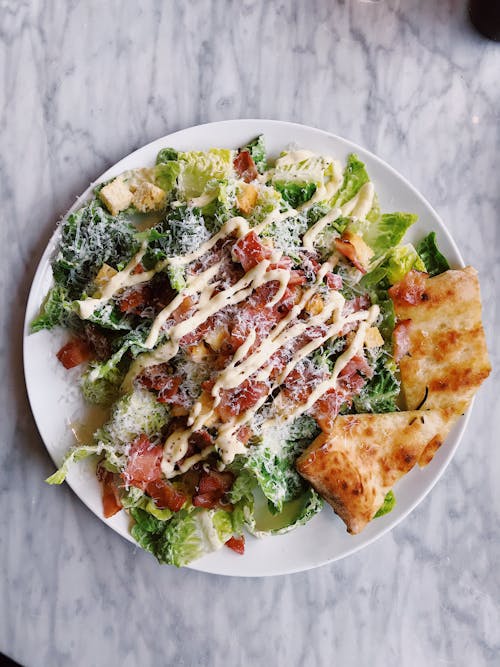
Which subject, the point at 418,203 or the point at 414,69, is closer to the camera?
the point at 418,203

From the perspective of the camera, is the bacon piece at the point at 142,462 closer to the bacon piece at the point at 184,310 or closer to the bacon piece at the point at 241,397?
the bacon piece at the point at 241,397

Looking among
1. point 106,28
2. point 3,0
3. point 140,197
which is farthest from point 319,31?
point 3,0

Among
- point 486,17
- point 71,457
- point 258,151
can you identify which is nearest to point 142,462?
point 71,457

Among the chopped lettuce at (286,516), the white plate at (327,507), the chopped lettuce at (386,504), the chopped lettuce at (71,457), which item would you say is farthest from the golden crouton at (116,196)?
the chopped lettuce at (386,504)

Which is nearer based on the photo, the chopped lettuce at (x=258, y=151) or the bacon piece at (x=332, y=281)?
the bacon piece at (x=332, y=281)

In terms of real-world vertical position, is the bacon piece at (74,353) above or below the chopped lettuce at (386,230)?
below

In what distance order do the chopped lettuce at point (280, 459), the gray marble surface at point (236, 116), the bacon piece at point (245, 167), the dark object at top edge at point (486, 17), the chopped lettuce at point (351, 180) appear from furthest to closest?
the dark object at top edge at point (486, 17)
the gray marble surface at point (236, 116)
the chopped lettuce at point (351, 180)
the bacon piece at point (245, 167)
the chopped lettuce at point (280, 459)

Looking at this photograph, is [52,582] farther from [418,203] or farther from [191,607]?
[418,203]

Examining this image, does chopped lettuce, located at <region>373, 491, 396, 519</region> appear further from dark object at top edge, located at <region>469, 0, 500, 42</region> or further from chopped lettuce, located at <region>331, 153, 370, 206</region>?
dark object at top edge, located at <region>469, 0, 500, 42</region>
